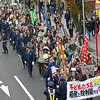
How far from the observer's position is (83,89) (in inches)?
625

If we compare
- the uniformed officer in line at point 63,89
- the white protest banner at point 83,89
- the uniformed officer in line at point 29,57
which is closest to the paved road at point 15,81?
the uniformed officer in line at point 29,57

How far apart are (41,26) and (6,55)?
3.27 m

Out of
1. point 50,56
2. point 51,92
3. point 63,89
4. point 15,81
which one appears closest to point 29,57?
point 50,56

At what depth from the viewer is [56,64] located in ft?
61.4

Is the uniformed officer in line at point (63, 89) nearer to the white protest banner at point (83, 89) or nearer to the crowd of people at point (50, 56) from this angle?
the crowd of people at point (50, 56)

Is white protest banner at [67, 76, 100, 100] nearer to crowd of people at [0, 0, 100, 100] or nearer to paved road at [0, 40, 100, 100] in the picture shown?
crowd of people at [0, 0, 100, 100]

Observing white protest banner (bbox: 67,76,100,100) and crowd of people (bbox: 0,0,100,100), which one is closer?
white protest banner (bbox: 67,76,100,100)

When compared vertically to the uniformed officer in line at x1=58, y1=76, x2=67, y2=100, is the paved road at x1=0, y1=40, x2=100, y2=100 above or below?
below

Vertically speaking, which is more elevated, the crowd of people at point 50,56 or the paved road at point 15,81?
the crowd of people at point 50,56

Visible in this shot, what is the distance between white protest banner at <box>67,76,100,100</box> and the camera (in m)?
15.8

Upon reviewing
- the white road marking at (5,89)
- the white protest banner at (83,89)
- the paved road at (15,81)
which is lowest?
the paved road at (15,81)

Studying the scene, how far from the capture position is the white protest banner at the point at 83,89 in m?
15.8

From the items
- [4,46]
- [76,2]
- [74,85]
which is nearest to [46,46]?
[76,2]

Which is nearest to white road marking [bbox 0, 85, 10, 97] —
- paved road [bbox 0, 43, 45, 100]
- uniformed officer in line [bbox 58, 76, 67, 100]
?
paved road [bbox 0, 43, 45, 100]
